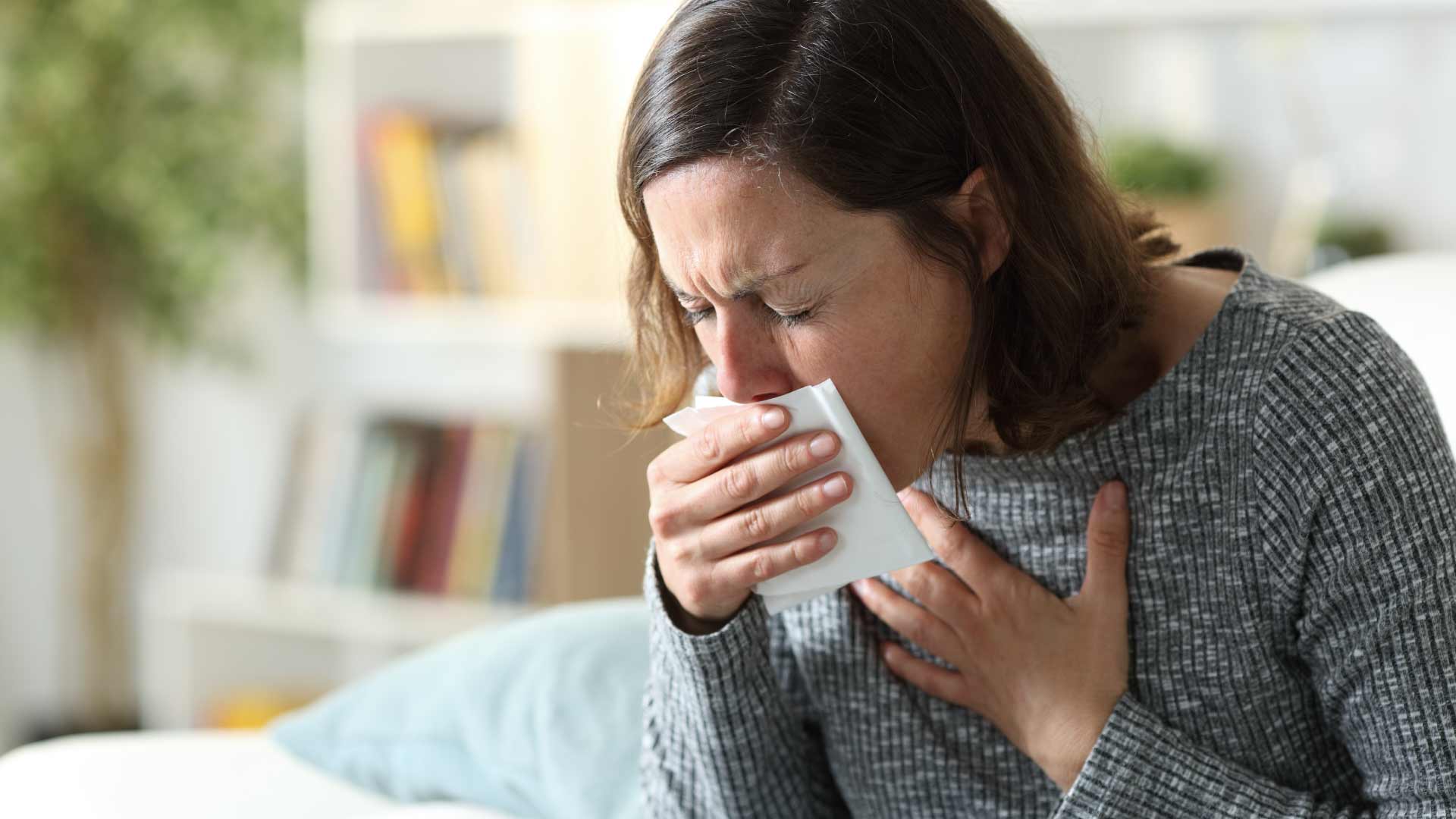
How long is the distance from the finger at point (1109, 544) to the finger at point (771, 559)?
19 cm

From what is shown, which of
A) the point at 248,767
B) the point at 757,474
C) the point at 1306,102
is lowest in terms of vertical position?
the point at 248,767

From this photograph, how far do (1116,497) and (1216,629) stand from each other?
113mm

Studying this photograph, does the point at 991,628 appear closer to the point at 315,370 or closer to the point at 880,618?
the point at 880,618

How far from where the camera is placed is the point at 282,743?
1391 millimetres

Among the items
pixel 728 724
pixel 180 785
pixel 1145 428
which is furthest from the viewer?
pixel 180 785

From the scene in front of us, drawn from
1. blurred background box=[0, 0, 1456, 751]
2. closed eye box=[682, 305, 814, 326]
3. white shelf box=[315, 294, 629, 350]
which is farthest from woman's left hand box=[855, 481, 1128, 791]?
white shelf box=[315, 294, 629, 350]

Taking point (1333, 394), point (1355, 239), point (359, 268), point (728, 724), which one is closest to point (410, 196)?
point (359, 268)

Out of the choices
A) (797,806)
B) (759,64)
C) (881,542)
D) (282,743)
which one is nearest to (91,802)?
(282,743)

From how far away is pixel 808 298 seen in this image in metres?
0.86

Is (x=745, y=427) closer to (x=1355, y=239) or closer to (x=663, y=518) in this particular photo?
(x=663, y=518)

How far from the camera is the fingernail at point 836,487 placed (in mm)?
908

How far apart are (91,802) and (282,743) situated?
193 mm

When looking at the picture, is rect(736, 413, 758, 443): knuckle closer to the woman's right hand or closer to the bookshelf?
the woman's right hand

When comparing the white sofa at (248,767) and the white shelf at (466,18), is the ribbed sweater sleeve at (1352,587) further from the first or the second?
the white shelf at (466,18)
